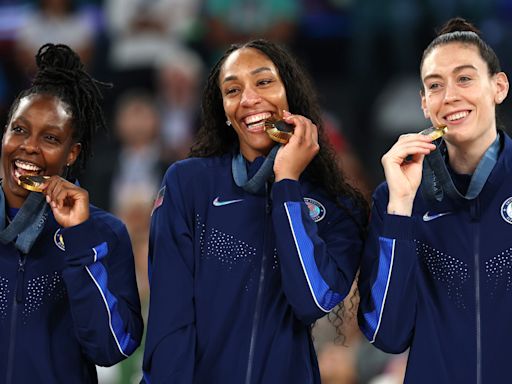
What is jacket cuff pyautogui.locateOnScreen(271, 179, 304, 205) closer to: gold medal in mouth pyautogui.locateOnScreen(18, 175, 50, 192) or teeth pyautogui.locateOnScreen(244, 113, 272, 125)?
teeth pyautogui.locateOnScreen(244, 113, 272, 125)

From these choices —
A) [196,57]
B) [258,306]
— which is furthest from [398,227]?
[196,57]

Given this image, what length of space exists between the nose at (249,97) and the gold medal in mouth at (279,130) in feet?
0.28

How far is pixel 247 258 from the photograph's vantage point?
12.8 feet

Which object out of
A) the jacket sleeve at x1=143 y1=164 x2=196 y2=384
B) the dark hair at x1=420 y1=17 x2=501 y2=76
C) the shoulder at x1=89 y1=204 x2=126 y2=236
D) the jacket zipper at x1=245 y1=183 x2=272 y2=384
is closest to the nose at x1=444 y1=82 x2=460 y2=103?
the dark hair at x1=420 y1=17 x2=501 y2=76

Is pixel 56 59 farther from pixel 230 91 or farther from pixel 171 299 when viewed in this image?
pixel 171 299

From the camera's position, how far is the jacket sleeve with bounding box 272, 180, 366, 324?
3.72 meters

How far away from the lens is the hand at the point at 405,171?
3.80 meters

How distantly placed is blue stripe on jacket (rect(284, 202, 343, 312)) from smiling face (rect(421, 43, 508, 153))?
609mm

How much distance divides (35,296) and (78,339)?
22 cm

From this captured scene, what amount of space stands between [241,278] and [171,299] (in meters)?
0.24

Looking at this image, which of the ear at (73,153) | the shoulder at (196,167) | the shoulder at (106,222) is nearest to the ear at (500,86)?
the shoulder at (196,167)

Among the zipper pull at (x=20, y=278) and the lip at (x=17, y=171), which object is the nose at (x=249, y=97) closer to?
the lip at (x=17, y=171)

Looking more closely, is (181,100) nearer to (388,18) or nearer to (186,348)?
(388,18)

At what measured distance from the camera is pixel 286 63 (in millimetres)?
4125
